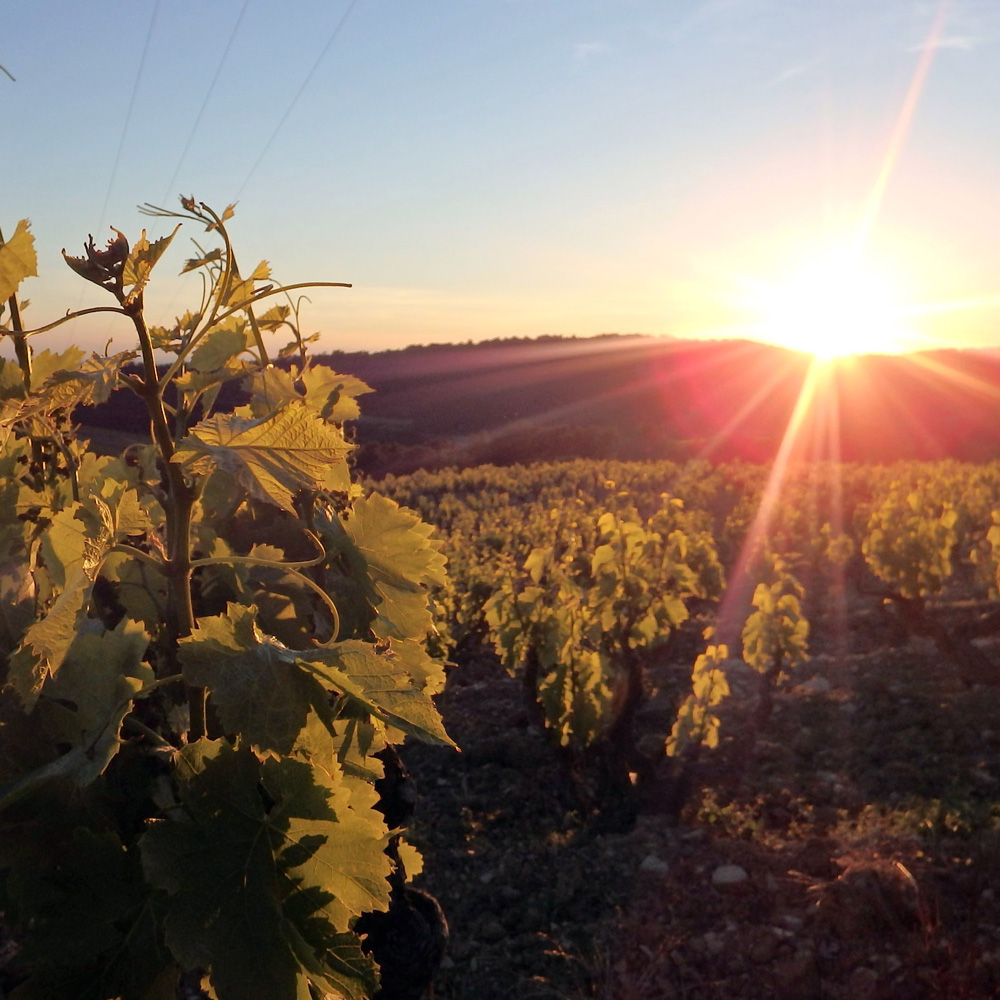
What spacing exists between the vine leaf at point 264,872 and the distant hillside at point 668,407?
3073 cm

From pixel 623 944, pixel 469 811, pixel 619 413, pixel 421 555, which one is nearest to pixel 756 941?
pixel 623 944

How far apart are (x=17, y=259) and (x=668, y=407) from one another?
51705mm

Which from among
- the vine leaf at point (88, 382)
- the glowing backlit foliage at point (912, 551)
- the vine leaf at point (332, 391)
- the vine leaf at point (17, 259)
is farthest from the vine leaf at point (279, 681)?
the glowing backlit foliage at point (912, 551)

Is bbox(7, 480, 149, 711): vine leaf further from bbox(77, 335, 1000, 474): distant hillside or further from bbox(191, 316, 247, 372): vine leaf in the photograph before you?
bbox(77, 335, 1000, 474): distant hillside

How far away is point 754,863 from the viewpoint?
14.5 ft

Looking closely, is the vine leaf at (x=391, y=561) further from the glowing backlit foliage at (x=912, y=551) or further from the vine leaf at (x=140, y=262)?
the glowing backlit foliage at (x=912, y=551)

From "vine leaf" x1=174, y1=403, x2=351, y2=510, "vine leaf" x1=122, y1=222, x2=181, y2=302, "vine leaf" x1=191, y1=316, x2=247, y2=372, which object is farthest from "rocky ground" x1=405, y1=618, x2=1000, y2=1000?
"vine leaf" x1=122, y1=222, x2=181, y2=302

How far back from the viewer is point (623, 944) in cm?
392

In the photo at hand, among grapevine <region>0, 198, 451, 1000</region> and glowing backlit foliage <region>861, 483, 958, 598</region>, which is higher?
grapevine <region>0, 198, 451, 1000</region>

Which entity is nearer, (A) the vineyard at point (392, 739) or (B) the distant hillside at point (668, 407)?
(A) the vineyard at point (392, 739)

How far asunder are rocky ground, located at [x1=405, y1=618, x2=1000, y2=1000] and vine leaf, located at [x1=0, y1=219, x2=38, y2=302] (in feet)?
11.1

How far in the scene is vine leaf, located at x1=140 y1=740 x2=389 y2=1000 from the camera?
1094mm

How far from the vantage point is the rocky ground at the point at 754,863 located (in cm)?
355

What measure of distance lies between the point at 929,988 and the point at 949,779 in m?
2.44
